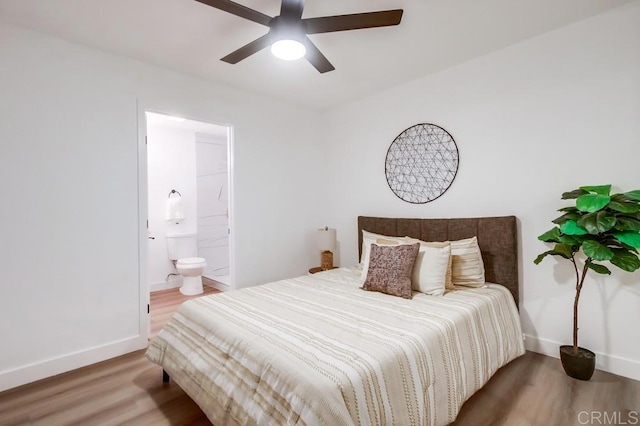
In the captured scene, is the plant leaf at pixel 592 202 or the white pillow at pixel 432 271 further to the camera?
the white pillow at pixel 432 271

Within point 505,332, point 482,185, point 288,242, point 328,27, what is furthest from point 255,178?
point 505,332

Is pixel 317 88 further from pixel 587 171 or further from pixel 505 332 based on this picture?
pixel 505 332

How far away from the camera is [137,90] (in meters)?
2.77

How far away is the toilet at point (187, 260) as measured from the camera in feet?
14.0

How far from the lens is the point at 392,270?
7.97ft

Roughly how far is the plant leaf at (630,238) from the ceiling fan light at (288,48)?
2257 millimetres

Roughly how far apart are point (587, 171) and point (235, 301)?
2766mm

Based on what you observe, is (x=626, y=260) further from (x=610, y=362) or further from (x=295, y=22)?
(x=295, y=22)

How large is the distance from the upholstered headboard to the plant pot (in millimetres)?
501

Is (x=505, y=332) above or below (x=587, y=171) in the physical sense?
below

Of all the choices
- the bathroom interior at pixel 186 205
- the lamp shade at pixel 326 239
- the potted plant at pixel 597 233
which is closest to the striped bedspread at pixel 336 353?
the potted plant at pixel 597 233

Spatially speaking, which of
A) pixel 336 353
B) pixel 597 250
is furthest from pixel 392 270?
pixel 597 250

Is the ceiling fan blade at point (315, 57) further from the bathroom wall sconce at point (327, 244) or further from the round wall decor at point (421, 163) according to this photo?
the bathroom wall sconce at point (327, 244)

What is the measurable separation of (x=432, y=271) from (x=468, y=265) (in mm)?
392
